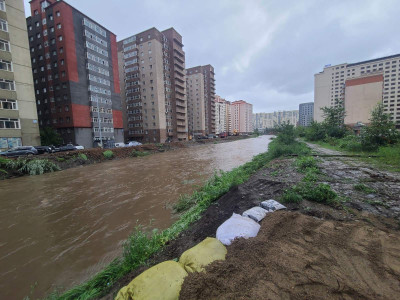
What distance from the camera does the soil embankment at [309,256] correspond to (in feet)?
6.31

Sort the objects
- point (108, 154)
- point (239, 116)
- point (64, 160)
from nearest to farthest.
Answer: point (64, 160), point (108, 154), point (239, 116)

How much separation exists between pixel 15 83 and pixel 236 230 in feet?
107

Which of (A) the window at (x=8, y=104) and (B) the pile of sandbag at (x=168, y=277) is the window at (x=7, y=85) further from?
(B) the pile of sandbag at (x=168, y=277)

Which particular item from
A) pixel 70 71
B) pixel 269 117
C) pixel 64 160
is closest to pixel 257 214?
pixel 64 160

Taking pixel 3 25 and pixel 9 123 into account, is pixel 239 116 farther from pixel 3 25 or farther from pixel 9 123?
pixel 9 123

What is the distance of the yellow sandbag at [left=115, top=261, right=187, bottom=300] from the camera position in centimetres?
197

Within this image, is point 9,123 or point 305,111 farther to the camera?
point 305,111

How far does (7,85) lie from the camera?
2203 cm

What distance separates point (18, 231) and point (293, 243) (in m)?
7.70

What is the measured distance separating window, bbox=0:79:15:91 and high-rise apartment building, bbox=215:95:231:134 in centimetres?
8491

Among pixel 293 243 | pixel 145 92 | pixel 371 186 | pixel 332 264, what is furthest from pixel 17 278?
pixel 145 92

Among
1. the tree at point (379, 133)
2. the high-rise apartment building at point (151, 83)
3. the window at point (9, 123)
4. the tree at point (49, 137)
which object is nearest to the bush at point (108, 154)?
the window at point (9, 123)

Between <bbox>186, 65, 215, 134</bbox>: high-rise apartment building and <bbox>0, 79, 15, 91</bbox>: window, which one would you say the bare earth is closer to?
<bbox>0, 79, 15, 91</bbox>: window

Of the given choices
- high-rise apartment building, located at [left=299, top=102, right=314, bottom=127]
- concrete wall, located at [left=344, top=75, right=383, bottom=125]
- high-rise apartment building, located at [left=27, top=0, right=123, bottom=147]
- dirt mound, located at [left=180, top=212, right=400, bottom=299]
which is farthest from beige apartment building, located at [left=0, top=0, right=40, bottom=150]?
high-rise apartment building, located at [left=299, top=102, right=314, bottom=127]
